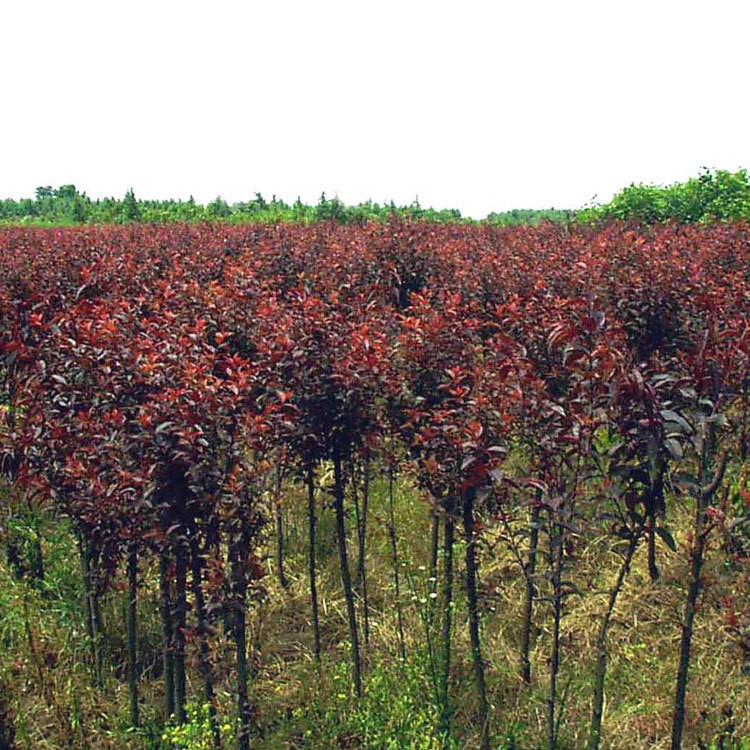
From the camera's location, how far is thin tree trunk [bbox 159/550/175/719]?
3.49 metres

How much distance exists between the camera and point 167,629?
369 cm

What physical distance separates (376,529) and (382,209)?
28.9 metres

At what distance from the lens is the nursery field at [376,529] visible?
320 cm

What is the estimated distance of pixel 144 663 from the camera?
4613 mm

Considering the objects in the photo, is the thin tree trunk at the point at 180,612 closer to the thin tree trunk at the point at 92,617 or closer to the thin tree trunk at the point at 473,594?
the thin tree trunk at the point at 92,617

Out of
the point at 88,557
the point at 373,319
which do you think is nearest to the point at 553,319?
the point at 373,319

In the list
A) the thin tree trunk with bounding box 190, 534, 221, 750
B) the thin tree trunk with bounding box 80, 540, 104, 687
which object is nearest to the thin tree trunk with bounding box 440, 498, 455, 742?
the thin tree trunk with bounding box 190, 534, 221, 750

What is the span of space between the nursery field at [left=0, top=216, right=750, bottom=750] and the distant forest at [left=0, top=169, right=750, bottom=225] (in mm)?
7510

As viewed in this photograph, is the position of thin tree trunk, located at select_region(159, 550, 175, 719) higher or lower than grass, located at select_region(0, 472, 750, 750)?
higher

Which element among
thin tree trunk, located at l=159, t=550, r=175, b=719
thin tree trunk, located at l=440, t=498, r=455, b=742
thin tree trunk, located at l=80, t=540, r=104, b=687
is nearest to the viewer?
thin tree trunk, located at l=159, t=550, r=175, b=719

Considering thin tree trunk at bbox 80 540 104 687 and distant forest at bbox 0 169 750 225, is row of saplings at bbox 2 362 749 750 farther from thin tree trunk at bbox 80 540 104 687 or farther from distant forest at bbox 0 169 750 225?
distant forest at bbox 0 169 750 225

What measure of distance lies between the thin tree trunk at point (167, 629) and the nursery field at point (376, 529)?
2 centimetres

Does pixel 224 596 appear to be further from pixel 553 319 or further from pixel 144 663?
→ pixel 553 319

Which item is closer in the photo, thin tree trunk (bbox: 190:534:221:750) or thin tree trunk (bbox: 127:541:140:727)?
thin tree trunk (bbox: 190:534:221:750)
